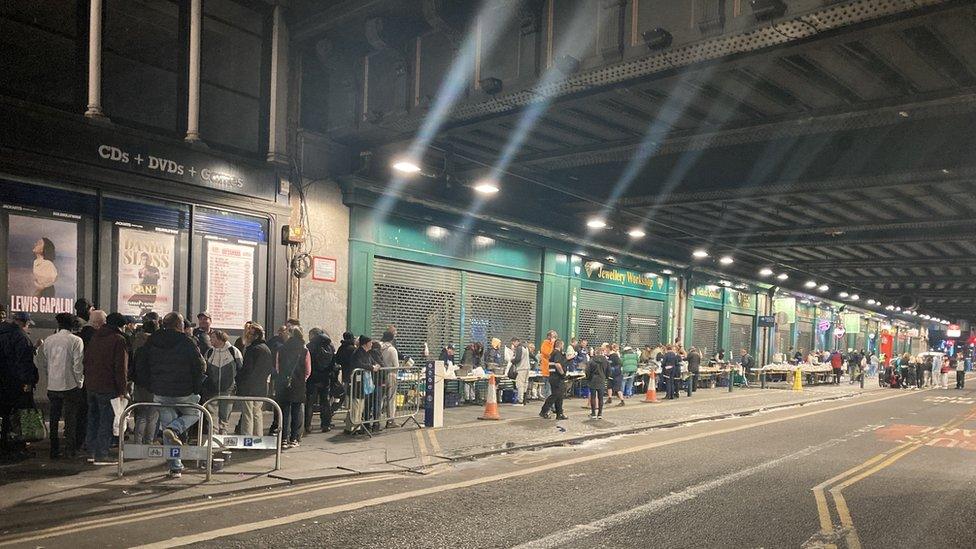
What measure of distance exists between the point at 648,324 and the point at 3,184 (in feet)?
76.2

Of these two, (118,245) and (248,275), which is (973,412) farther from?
(118,245)

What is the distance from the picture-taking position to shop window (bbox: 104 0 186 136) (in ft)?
36.8

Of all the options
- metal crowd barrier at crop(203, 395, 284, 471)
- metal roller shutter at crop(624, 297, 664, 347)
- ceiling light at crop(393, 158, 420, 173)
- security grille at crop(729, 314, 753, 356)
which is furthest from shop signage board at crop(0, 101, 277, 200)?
security grille at crop(729, 314, 753, 356)

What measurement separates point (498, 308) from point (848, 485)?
40.6 ft

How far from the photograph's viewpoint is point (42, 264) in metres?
10.5

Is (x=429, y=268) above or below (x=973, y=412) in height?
above

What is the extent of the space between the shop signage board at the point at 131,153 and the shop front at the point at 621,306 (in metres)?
13.6

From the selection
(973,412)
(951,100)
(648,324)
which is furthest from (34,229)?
(973,412)

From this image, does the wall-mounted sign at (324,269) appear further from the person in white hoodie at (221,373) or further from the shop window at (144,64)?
the person in white hoodie at (221,373)

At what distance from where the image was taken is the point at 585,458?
35.3 feet

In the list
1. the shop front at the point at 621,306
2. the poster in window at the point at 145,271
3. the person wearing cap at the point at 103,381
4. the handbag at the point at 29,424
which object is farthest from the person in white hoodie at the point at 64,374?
the shop front at the point at 621,306

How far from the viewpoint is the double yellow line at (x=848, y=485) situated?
6914 mm

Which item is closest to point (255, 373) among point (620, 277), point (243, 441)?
point (243, 441)

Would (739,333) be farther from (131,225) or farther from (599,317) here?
(131,225)
